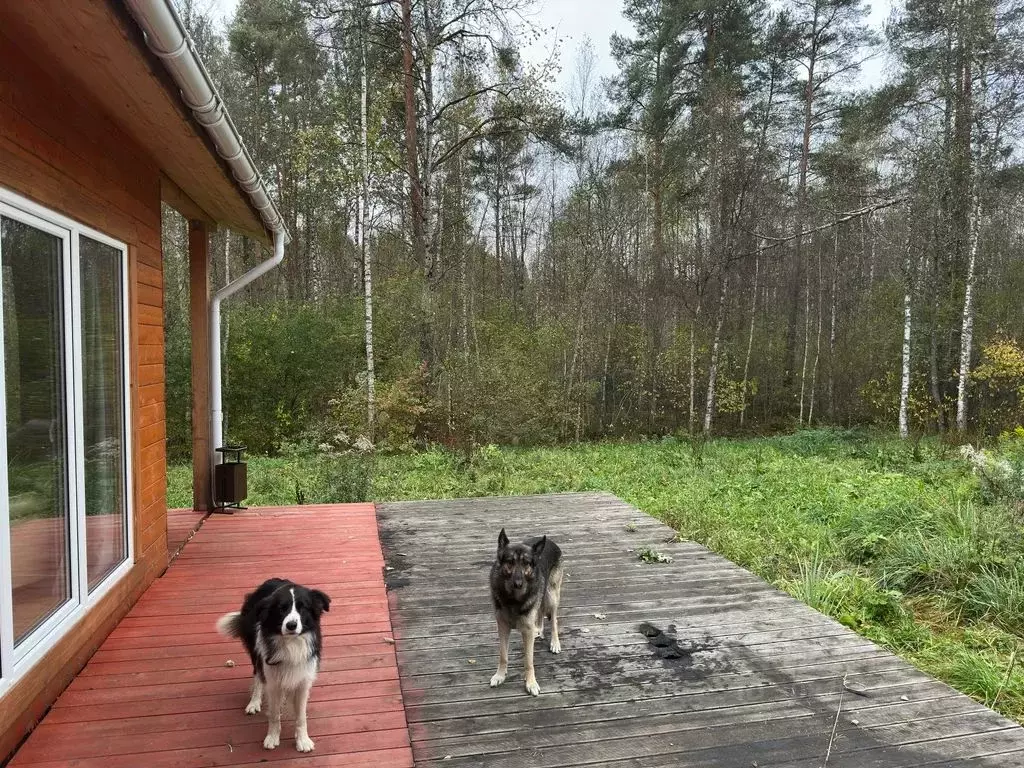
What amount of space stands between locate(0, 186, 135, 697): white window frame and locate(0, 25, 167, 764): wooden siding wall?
0.05 meters

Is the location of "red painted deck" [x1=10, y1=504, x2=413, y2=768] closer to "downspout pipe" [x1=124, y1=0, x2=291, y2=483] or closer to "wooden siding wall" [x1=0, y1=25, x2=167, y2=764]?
"wooden siding wall" [x1=0, y1=25, x2=167, y2=764]

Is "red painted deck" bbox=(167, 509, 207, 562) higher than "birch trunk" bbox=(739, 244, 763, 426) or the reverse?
the reverse

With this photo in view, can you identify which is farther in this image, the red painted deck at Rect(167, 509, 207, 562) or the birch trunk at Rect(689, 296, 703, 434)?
the birch trunk at Rect(689, 296, 703, 434)

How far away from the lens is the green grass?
395 centimetres

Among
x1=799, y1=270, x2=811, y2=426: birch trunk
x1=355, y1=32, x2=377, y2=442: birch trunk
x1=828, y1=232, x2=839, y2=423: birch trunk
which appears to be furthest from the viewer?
x1=799, y1=270, x2=811, y2=426: birch trunk

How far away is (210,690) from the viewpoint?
2.68m

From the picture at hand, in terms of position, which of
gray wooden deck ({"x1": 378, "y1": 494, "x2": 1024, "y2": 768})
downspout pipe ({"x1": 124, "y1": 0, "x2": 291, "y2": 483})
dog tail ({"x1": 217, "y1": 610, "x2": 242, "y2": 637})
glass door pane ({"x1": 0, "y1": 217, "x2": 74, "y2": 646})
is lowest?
gray wooden deck ({"x1": 378, "y1": 494, "x2": 1024, "y2": 768})

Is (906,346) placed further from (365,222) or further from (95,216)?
(95,216)

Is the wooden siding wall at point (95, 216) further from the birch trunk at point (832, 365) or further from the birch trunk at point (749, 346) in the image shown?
the birch trunk at point (832, 365)

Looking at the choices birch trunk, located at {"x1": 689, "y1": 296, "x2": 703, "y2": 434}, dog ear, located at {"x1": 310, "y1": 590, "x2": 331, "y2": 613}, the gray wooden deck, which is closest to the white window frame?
dog ear, located at {"x1": 310, "y1": 590, "x2": 331, "y2": 613}

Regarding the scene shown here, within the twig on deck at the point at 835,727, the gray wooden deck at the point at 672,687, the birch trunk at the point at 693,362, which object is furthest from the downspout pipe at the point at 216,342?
the birch trunk at the point at 693,362

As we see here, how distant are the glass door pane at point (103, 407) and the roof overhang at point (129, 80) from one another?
64 centimetres

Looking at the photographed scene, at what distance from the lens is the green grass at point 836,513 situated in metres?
3.95

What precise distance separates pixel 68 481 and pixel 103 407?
59 cm
